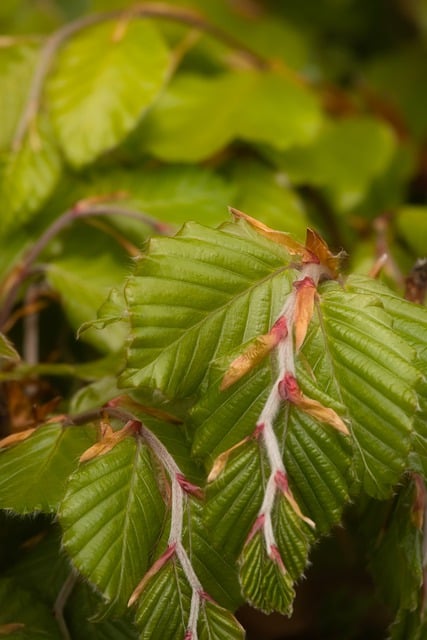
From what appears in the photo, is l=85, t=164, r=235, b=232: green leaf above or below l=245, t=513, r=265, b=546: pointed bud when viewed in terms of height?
above

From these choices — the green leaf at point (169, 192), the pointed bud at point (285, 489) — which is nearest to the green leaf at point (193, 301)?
the pointed bud at point (285, 489)

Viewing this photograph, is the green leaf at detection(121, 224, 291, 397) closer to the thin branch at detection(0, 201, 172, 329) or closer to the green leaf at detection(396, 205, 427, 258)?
the thin branch at detection(0, 201, 172, 329)

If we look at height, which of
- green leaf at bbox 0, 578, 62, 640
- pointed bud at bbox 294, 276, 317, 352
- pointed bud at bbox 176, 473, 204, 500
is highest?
pointed bud at bbox 294, 276, 317, 352

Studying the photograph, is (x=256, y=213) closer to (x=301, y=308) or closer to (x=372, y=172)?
(x=372, y=172)

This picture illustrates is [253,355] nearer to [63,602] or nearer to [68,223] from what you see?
[63,602]

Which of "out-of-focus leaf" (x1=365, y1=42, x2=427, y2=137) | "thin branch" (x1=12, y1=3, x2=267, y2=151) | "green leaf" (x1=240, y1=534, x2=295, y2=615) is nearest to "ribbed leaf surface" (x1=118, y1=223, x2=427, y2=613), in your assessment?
"green leaf" (x1=240, y1=534, x2=295, y2=615)

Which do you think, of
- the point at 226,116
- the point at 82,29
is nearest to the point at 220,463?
the point at 226,116

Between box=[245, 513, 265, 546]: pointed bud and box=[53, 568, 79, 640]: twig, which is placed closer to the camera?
box=[245, 513, 265, 546]: pointed bud
